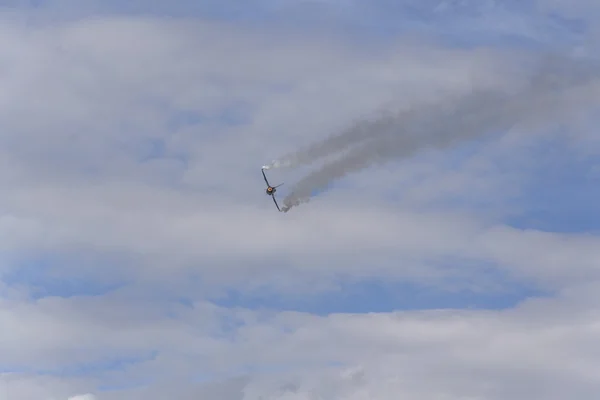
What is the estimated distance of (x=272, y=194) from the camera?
149 meters
